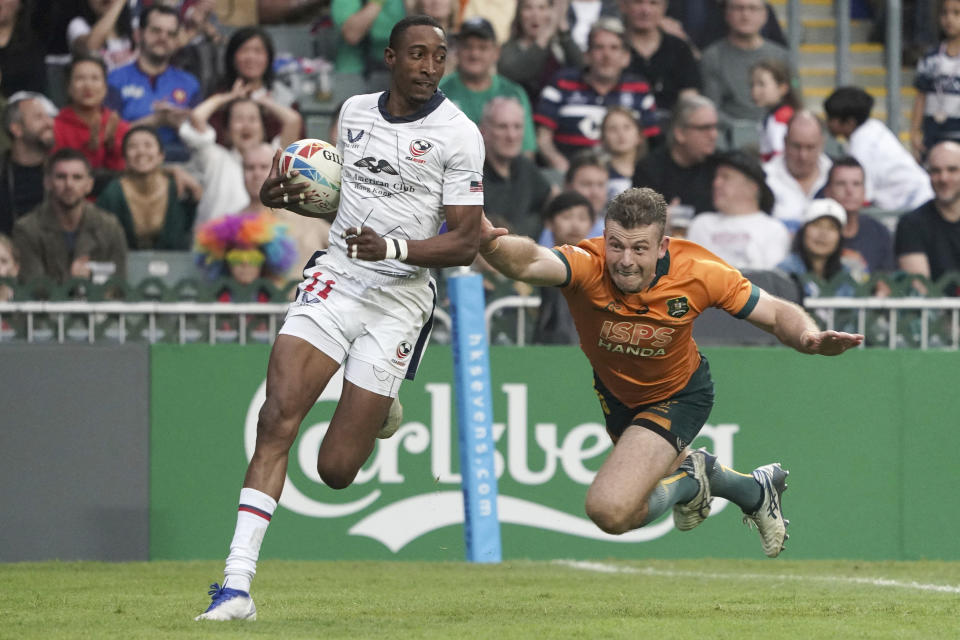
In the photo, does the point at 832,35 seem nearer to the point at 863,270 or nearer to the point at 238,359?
the point at 863,270

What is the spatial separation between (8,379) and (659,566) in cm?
451

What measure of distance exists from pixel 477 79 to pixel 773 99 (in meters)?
2.94

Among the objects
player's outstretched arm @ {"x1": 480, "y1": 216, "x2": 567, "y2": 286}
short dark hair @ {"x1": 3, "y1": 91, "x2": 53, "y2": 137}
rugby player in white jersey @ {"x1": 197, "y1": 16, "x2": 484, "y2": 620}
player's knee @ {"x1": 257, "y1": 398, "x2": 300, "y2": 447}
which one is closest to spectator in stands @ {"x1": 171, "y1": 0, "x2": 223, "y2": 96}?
short dark hair @ {"x1": 3, "y1": 91, "x2": 53, "y2": 137}

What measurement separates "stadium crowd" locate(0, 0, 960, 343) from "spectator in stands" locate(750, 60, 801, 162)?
2 cm

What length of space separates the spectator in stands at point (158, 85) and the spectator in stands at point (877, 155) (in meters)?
5.95

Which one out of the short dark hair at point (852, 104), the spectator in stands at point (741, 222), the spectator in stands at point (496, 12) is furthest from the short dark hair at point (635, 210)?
the short dark hair at point (852, 104)

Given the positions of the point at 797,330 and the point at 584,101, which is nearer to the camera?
the point at 797,330

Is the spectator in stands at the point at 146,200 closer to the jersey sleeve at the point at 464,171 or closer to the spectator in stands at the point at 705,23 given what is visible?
the jersey sleeve at the point at 464,171

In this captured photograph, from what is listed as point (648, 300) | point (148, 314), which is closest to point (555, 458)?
point (148, 314)

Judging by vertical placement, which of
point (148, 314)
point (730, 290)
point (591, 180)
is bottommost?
point (148, 314)

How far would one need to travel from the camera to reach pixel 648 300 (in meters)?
7.14

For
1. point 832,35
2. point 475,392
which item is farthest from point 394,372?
point 832,35

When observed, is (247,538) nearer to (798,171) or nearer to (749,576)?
(749,576)

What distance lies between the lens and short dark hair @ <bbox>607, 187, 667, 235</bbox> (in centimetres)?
685
